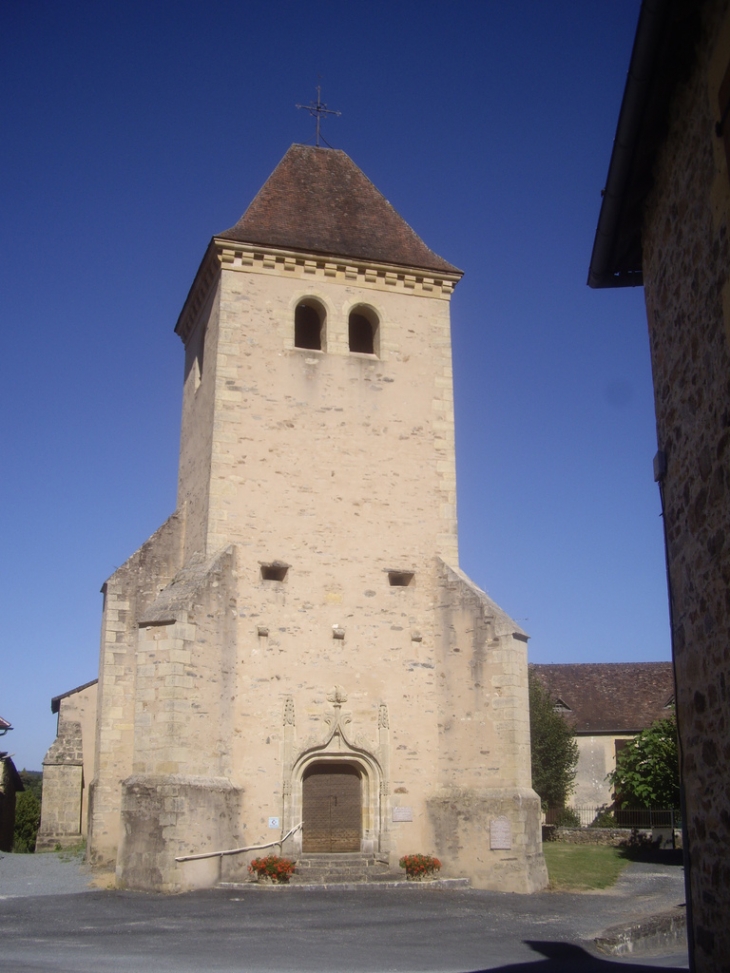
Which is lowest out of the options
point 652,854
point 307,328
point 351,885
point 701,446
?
point 652,854

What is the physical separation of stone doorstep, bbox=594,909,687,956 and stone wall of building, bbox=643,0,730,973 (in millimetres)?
4212

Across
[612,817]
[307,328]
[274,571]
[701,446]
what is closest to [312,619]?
[274,571]

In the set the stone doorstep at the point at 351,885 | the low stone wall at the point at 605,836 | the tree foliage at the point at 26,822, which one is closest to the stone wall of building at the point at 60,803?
the tree foliage at the point at 26,822

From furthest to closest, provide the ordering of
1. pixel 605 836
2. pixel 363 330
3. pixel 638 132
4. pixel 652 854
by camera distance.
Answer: pixel 605 836
pixel 652 854
pixel 363 330
pixel 638 132

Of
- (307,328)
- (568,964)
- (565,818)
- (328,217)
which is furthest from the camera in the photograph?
(565,818)

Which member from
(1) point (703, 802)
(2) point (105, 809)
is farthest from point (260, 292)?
(1) point (703, 802)

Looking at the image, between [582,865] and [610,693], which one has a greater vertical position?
[610,693]

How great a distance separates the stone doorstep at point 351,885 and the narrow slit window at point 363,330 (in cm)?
991

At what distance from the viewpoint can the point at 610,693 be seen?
35406mm

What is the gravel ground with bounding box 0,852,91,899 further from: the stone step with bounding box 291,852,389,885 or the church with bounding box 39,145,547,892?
the stone step with bounding box 291,852,389,885

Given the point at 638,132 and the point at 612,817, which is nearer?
the point at 638,132

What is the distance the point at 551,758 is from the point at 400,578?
15.1 meters

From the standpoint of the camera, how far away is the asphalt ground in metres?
9.20

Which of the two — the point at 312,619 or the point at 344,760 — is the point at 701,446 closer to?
the point at 312,619
